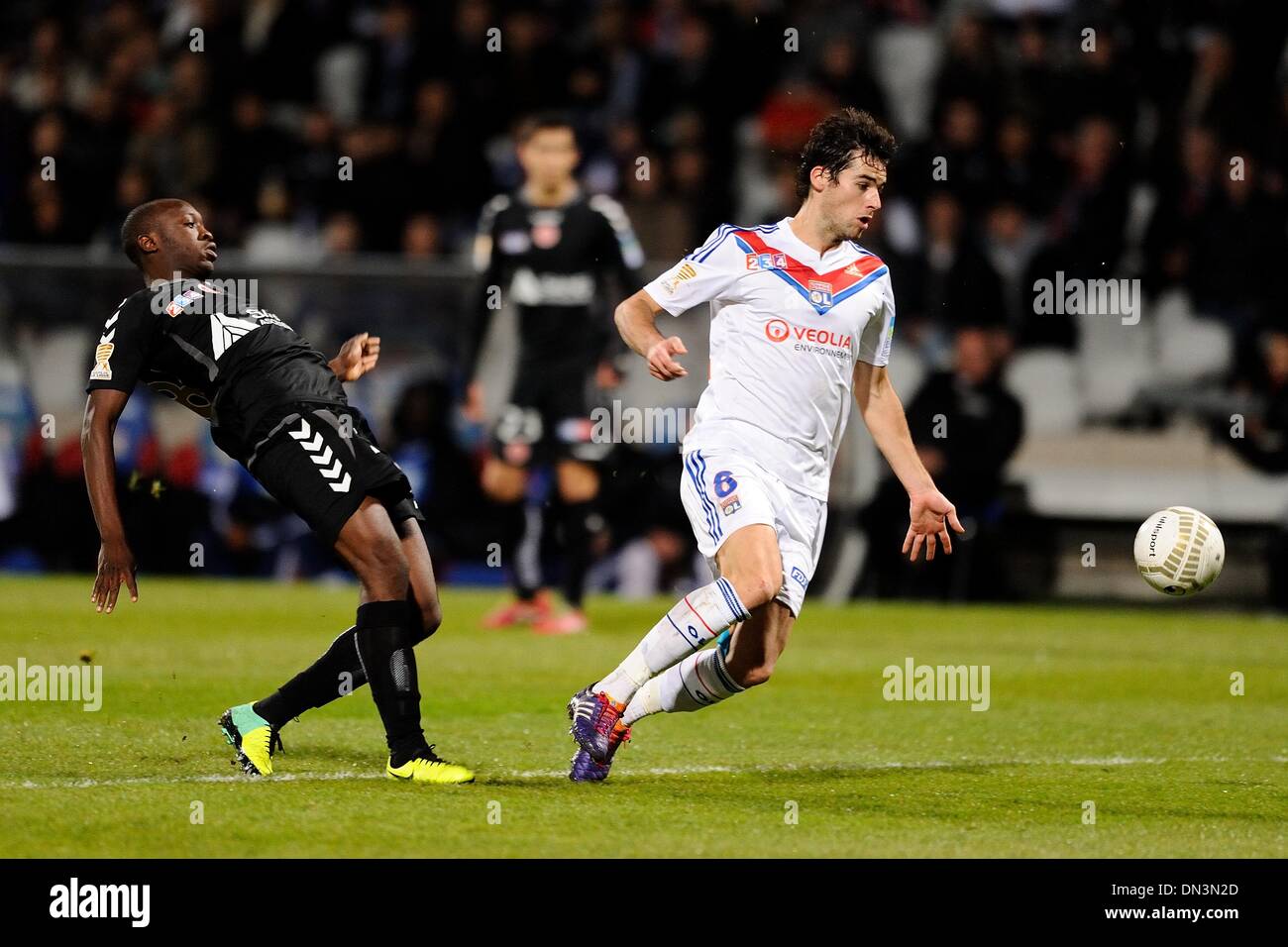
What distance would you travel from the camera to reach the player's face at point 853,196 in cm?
669

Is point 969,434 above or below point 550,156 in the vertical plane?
below

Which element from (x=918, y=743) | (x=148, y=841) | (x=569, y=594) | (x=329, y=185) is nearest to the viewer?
(x=148, y=841)

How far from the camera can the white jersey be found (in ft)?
21.8

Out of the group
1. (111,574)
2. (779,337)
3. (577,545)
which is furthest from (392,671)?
(577,545)

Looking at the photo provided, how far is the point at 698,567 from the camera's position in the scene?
13.9 metres

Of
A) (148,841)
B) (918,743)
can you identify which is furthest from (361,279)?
(148,841)

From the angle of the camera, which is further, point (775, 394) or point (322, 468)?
point (775, 394)

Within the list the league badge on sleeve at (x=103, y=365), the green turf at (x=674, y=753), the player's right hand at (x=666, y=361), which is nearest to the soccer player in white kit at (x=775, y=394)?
the player's right hand at (x=666, y=361)

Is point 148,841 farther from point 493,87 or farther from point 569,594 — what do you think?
point 493,87

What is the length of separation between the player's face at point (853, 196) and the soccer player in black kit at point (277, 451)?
1663 mm

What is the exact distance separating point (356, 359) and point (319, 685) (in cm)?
113

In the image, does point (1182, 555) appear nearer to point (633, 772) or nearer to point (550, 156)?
point (633, 772)

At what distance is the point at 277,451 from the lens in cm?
640

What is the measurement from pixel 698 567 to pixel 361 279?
3.37m
